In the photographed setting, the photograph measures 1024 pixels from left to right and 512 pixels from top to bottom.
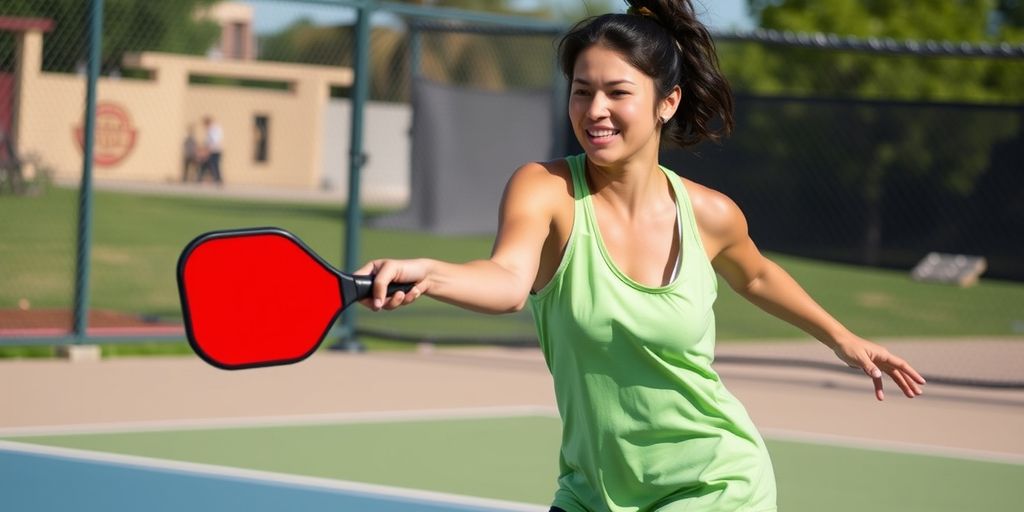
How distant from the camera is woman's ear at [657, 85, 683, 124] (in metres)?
3.61

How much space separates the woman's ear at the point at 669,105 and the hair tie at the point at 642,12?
171 mm

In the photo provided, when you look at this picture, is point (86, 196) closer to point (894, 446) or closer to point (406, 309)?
point (406, 309)

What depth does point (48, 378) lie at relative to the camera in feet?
32.9

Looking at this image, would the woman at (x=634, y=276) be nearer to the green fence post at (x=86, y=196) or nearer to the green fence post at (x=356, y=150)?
the green fence post at (x=86, y=196)

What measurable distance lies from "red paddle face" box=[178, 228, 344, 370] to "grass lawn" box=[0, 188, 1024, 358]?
32.1 ft

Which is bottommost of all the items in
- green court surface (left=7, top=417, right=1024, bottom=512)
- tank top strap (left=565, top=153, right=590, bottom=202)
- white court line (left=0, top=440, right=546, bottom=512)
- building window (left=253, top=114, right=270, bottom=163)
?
white court line (left=0, top=440, right=546, bottom=512)

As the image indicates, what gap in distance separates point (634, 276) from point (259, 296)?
1.22m

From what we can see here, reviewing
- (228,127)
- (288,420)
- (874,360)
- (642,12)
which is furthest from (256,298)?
(228,127)

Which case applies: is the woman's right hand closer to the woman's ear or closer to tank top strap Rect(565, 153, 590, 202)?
tank top strap Rect(565, 153, 590, 202)

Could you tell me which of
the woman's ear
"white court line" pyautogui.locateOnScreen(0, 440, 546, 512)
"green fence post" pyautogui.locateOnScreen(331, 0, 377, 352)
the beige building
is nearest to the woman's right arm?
the woman's ear

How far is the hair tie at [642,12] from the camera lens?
370 centimetres

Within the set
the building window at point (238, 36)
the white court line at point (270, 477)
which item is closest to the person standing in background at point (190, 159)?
the white court line at point (270, 477)

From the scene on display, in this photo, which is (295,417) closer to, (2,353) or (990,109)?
(2,353)

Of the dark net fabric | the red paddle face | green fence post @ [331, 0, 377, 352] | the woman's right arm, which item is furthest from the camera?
the dark net fabric
